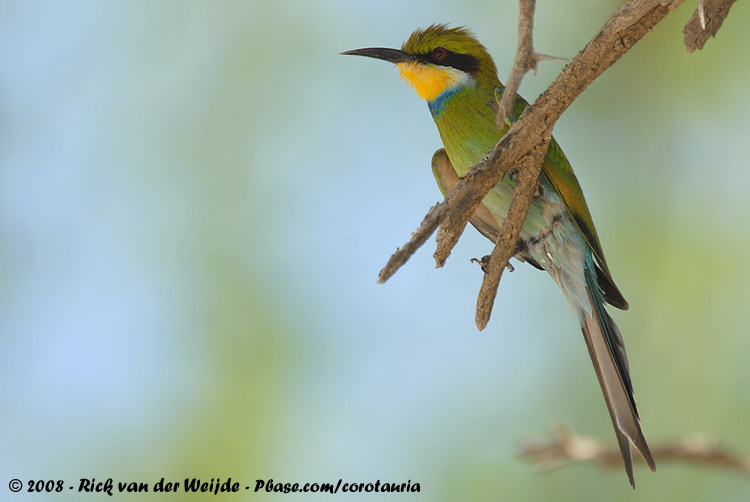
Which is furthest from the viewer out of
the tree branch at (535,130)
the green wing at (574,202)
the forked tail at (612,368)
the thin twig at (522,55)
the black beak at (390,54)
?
the black beak at (390,54)

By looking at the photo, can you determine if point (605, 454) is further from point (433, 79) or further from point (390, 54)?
point (390, 54)

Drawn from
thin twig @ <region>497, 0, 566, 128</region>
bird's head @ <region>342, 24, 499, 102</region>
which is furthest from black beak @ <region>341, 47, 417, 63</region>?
thin twig @ <region>497, 0, 566, 128</region>

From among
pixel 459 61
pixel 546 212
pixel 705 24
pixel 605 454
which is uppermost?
pixel 705 24

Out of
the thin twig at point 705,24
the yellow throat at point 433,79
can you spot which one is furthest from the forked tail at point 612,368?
the thin twig at point 705,24

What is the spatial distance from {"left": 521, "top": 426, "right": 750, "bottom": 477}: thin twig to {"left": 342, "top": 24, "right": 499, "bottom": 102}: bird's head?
1415mm

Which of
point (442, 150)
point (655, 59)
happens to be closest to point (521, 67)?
point (442, 150)

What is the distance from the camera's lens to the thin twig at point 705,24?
6.02 ft

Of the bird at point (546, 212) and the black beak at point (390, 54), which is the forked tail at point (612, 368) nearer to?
the bird at point (546, 212)

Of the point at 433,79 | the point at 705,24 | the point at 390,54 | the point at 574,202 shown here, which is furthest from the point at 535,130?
the point at 390,54

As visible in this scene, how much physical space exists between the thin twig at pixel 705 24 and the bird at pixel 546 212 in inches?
28.7

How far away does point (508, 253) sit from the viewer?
196 cm

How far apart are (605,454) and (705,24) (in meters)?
1.21

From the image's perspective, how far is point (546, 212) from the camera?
9.18 feet

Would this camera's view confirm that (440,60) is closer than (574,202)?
No
